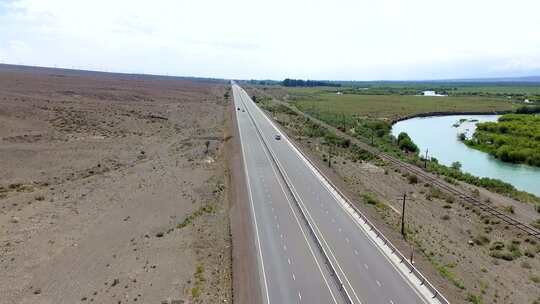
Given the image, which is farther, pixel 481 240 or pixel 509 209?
pixel 509 209

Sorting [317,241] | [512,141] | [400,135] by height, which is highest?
[317,241]

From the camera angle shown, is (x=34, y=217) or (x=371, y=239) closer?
(x=371, y=239)

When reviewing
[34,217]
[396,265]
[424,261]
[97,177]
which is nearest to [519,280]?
[424,261]

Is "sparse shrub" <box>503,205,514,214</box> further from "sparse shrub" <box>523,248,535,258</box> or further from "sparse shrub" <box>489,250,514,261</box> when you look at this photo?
"sparse shrub" <box>489,250,514,261</box>

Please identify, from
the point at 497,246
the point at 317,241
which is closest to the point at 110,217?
the point at 317,241

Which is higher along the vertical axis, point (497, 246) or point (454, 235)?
point (497, 246)

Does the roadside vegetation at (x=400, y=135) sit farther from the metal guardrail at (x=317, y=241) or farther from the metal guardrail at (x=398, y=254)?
the metal guardrail at (x=317, y=241)

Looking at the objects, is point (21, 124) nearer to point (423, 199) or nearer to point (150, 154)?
point (150, 154)

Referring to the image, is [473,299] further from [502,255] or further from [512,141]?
[512,141]
